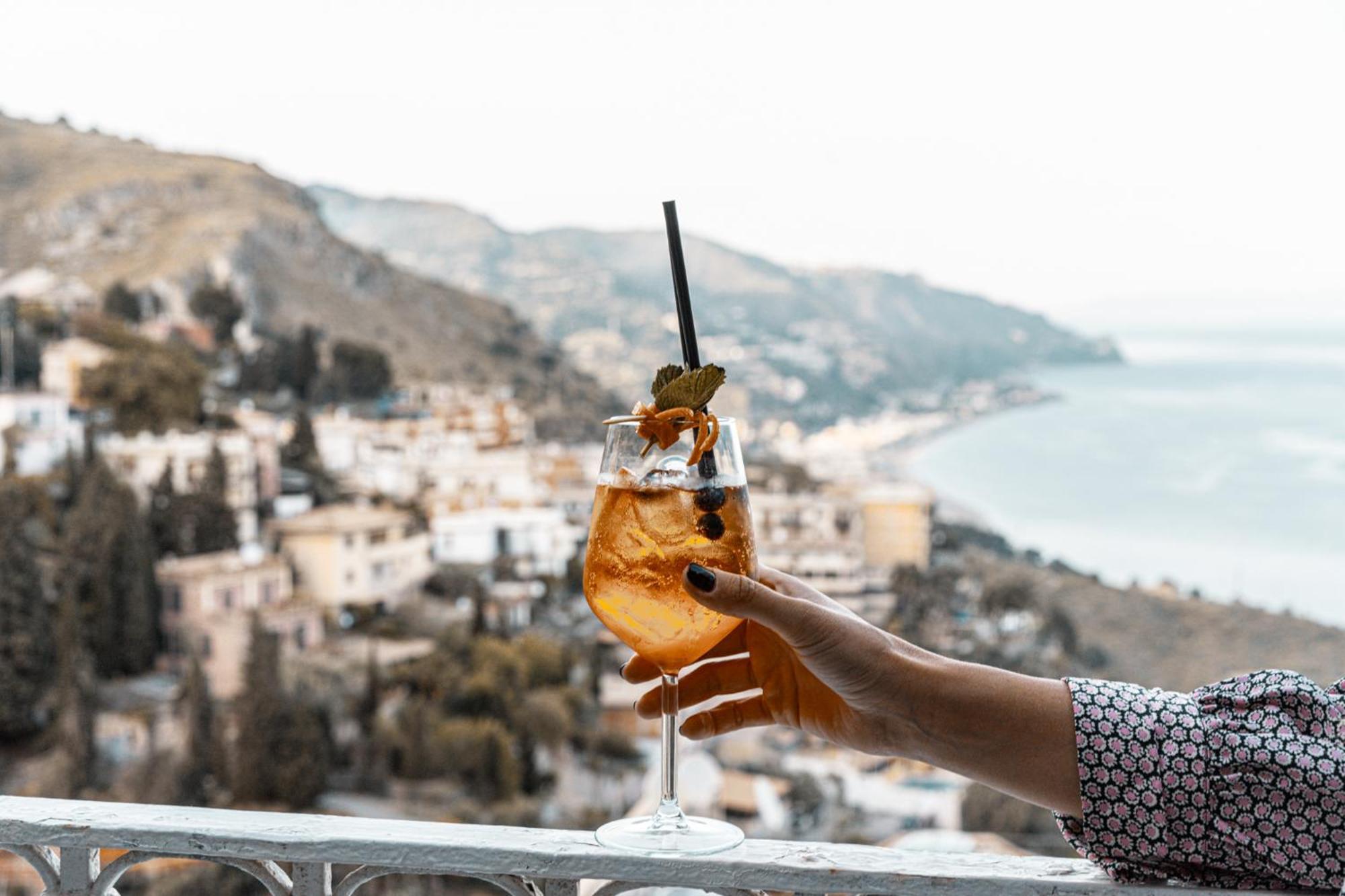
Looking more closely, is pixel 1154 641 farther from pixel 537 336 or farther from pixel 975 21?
pixel 537 336

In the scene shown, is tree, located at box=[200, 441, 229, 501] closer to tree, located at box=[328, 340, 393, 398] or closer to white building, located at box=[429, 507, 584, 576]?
white building, located at box=[429, 507, 584, 576]

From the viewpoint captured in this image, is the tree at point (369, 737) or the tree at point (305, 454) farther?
the tree at point (305, 454)

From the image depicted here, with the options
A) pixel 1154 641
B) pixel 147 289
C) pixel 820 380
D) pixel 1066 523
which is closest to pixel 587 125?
pixel 820 380

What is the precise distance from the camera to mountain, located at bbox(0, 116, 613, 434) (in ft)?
128

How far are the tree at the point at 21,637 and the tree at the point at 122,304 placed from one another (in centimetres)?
927

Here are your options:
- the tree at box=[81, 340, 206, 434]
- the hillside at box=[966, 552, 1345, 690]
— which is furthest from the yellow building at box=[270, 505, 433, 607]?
the hillside at box=[966, 552, 1345, 690]

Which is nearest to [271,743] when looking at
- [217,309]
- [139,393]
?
[139,393]

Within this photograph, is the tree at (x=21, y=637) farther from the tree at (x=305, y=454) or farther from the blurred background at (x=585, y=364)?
the tree at (x=305, y=454)

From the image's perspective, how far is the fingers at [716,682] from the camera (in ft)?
2.73

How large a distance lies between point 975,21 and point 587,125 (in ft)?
40.5

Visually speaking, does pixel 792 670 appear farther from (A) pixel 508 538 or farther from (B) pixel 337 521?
(A) pixel 508 538

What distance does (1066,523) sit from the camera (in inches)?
1475

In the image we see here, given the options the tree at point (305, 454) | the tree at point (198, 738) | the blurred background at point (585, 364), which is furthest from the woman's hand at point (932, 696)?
the tree at point (305, 454)

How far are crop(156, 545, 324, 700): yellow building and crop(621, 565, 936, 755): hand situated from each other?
2895 cm
